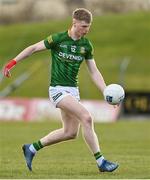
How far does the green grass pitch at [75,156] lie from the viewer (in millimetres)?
11578

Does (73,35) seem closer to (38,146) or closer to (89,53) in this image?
(89,53)

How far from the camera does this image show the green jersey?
1216 centimetres

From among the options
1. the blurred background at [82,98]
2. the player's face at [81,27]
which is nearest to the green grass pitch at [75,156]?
the blurred background at [82,98]

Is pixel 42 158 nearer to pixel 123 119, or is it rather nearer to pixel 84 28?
pixel 84 28

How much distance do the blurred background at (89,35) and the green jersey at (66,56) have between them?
26938 mm

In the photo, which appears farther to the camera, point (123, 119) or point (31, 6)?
point (31, 6)

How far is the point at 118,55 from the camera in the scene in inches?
2613

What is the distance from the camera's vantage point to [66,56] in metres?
12.2

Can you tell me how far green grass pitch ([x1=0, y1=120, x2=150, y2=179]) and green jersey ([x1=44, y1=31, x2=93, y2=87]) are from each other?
1389 mm

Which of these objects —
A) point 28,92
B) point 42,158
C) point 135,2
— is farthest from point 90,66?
point 135,2

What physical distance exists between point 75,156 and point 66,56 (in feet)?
12.2

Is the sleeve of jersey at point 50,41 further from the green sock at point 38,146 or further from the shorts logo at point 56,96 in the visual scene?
the green sock at point 38,146

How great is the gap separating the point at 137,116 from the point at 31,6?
2856 cm

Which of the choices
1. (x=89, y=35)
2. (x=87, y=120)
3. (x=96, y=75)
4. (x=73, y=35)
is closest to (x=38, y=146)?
(x=87, y=120)
